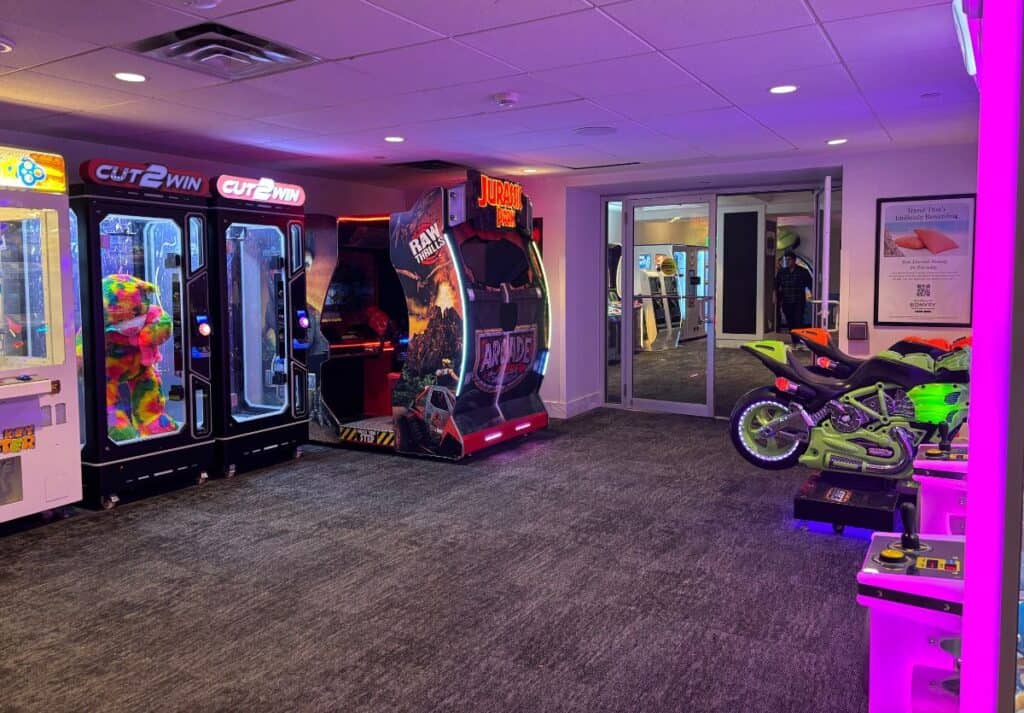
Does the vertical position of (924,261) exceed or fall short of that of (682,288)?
it exceeds it

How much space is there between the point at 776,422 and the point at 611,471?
1.21m

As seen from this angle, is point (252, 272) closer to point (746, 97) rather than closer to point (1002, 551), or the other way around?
point (746, 97)

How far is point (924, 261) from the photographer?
5879 millimetres

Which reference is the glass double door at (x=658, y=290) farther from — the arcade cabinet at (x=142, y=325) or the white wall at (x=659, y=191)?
the arcade cabinet at (x=142, y=325)

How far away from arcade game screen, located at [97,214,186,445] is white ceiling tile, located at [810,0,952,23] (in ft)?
12.5

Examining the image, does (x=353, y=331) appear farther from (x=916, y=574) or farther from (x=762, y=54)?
(x=916, y=574)

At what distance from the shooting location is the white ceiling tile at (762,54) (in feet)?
10.6

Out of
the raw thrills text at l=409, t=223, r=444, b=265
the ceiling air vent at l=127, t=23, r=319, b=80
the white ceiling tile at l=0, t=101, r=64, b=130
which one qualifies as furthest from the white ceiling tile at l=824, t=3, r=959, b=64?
the white ceiling tile at l=0, t=101, r=64, b=130

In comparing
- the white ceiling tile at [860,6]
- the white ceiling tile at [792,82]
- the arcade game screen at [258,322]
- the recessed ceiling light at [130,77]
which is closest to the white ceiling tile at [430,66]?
the recessed ceiling light at [130,77]

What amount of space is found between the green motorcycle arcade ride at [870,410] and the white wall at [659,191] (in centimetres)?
174

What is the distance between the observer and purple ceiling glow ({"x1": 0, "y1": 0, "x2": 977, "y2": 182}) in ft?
9.64

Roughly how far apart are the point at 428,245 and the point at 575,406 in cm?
270

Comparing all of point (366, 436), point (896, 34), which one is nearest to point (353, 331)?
point (366, 436)

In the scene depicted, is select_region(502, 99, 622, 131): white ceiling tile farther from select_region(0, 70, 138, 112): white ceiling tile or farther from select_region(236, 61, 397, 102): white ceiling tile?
select_region(0, 70, 138, 112): white ceiling tile
